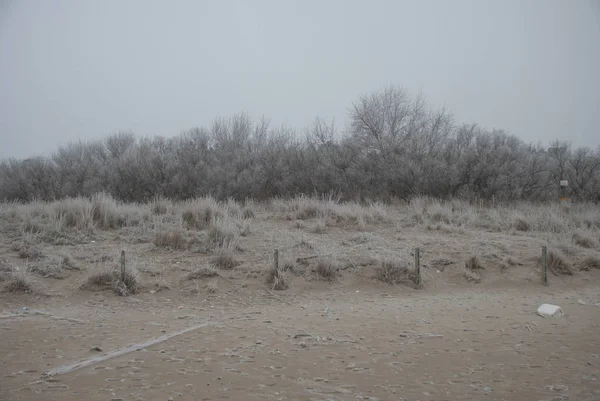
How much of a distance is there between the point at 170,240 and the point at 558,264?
8.59 meters

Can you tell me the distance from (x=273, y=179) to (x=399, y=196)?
5.91 metres

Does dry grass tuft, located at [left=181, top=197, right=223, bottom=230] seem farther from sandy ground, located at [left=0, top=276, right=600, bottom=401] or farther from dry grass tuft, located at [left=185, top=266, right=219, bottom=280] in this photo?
sandy ground, located at [left=0, top=276, right=600, bottom=401]

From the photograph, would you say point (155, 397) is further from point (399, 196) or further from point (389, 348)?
point (399, 196)

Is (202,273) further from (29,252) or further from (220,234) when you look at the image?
(29,252)

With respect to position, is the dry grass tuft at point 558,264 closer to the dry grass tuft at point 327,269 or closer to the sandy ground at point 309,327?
the sandy ground at point 309,327

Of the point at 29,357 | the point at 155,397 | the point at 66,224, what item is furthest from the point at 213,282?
the point at 66,224

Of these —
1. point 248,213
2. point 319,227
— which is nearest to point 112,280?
point 319,227

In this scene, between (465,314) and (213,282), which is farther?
(213,282)

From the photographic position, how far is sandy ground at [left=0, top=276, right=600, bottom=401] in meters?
4.02

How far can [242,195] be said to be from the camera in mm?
19844

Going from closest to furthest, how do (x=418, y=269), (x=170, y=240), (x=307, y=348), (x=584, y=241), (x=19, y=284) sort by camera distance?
(x=307, y=348) < (x=19, y=284) < (x=418, y=269) < (x=170, y=240) < (x=584, y=241)

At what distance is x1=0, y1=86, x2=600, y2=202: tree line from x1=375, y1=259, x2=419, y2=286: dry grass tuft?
872 cm

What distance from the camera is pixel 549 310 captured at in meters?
6.77

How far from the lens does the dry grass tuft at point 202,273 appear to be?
824 cm
